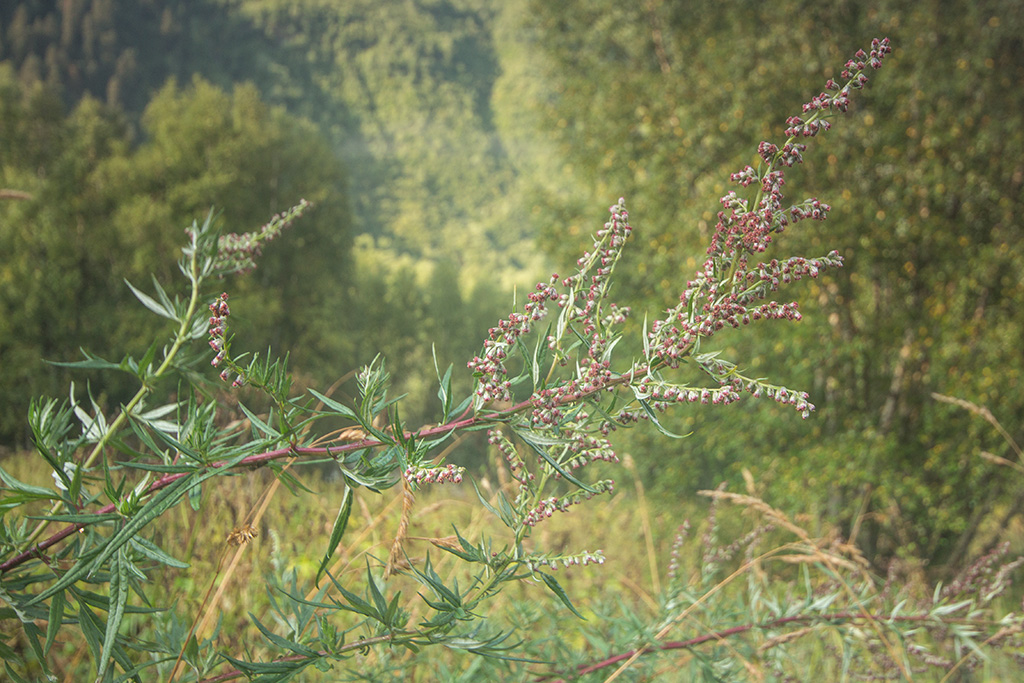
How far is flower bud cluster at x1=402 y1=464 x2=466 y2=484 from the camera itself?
76 centimetres

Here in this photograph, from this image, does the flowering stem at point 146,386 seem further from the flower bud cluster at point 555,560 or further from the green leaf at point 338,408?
the flower bud cluster at point 555,560

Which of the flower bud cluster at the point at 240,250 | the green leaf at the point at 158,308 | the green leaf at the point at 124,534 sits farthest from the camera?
the flower bud cluster at the point at 240,250

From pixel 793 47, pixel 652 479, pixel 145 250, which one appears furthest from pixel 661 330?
pixel 145 250

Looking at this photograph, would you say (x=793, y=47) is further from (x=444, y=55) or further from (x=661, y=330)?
(x=444, y=55)

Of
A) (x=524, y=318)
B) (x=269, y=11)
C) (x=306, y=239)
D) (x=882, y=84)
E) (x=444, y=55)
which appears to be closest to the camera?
(x=524, y=318)

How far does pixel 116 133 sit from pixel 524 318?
24645mm

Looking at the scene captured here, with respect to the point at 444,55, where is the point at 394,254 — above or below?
below

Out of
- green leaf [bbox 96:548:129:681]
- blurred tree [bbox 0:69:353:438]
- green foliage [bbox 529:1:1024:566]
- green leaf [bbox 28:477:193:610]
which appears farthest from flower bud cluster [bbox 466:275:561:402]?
blurred tree [bbox 0:69:353:438]

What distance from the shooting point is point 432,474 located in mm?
779

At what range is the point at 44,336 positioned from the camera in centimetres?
1591

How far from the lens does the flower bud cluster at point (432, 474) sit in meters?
0.76

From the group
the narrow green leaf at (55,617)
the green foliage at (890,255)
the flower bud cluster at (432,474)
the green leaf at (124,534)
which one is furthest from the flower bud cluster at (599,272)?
the green foliage at (890,255)

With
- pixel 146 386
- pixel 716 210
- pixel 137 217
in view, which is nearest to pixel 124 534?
pixel 146 386

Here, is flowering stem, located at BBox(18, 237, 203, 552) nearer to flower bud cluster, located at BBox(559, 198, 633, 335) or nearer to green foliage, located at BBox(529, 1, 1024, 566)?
flower bud cluster, located at BBox(559, 198, 633, 335)
